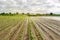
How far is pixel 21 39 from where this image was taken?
11109 millimetres

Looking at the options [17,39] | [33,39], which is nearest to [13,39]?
[17,39]

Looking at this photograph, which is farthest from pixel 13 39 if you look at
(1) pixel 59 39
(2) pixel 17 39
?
(1) pixel 59 39

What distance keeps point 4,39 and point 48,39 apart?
3.18m

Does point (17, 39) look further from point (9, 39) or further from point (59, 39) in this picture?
point (59, 39)

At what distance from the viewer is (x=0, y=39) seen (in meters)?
11.3

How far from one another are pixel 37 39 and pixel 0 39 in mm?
2698

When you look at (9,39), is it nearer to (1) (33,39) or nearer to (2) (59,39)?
(1) (33,39)

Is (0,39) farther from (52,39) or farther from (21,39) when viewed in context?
(52,39)

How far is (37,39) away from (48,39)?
2.78ft

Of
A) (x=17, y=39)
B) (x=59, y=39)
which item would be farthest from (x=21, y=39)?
(x=59, y=39)

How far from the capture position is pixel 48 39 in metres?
11.2

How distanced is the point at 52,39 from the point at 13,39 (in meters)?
2.82

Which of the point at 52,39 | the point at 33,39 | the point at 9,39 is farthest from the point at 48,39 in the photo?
the point at 9,39

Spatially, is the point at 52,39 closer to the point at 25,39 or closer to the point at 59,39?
the point at 59,39
